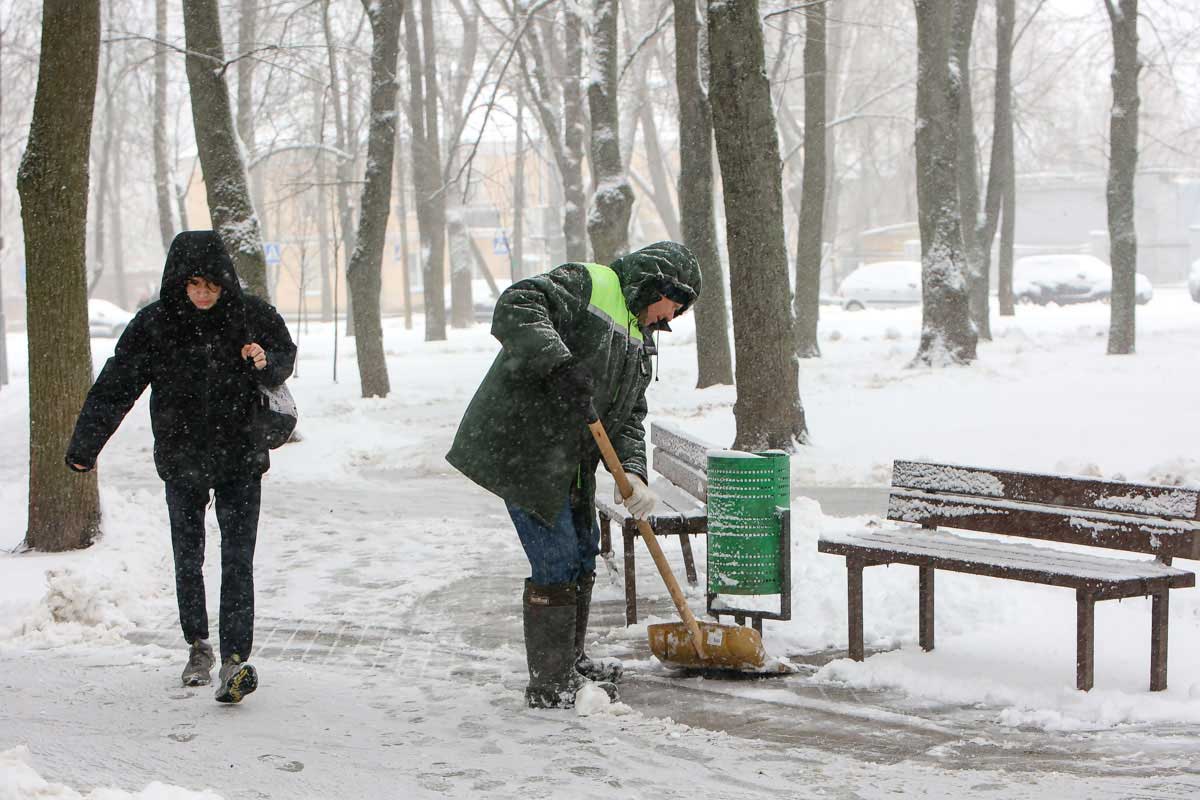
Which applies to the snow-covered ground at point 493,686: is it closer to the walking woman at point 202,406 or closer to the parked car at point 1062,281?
the walking woman at point 202,406

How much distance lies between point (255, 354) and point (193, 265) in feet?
1.30

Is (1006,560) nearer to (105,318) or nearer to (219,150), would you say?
(219,150)

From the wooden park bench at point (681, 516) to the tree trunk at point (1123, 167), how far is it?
13612 mm

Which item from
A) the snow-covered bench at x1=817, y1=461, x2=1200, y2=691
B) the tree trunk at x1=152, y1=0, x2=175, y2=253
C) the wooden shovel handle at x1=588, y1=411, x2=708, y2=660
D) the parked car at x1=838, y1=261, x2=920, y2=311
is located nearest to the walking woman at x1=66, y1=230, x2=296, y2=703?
the wooden shovel handle at x1=588, y1=411, x2=708, y2=660

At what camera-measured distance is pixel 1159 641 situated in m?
5.16

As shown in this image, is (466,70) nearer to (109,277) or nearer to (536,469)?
(536,469)

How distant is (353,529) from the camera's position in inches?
388

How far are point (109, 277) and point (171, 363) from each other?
233 ft

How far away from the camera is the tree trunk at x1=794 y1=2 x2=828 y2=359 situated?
828 inches

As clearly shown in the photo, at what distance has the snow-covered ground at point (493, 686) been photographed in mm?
4340

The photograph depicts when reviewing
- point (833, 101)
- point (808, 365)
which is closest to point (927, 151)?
point (808, 365)

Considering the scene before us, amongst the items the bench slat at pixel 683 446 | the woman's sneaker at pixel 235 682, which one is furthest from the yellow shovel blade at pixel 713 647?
the woman's sneaker at pixel 235 682

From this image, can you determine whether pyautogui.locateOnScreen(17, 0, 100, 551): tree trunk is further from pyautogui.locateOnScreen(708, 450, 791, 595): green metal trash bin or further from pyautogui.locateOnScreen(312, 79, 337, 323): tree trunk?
pyautogui.locateOnScreen(312, 79, 337, 323): tree trunk

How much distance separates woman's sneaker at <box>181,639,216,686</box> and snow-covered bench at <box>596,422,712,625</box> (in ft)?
6.03
